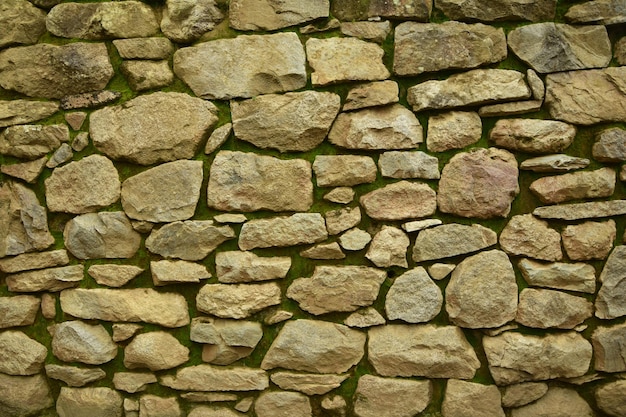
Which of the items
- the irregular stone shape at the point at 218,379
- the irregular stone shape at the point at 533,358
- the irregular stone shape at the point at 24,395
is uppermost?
the irregular stone shape at the point at 533,358

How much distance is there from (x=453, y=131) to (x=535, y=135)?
0.32 metres

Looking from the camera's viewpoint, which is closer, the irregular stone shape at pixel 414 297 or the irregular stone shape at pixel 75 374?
the irregular stone shape at pixel 414 297

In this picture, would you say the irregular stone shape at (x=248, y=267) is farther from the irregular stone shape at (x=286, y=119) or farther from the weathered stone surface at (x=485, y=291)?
the weathered stone surface at (x=485, y=291)

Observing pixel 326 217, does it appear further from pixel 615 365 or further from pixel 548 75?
pixel 615 365

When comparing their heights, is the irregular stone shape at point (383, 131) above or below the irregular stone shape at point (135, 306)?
above

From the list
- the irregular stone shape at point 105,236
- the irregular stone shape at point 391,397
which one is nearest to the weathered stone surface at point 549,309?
the irregular stone shape at point 391,397

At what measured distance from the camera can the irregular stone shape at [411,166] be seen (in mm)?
2006

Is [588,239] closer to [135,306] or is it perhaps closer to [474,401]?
[474,401]

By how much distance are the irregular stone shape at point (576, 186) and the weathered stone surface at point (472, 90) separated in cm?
36

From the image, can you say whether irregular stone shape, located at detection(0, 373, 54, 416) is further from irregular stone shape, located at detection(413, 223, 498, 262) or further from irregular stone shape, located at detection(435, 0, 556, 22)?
irregular stone shape, located at detection(435, 0, 556, 22)

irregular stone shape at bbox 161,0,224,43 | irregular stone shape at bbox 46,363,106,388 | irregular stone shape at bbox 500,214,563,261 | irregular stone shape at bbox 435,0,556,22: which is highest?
irregular stone shape at bbox 435,0,556,22

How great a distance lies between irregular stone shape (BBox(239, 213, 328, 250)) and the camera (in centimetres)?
201

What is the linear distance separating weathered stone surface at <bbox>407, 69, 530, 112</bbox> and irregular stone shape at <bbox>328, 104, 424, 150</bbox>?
0.08 metres

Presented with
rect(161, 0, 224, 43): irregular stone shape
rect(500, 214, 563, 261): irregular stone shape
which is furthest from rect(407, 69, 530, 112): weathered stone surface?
rect(161, 0, 224, 43): irregular stone shape
